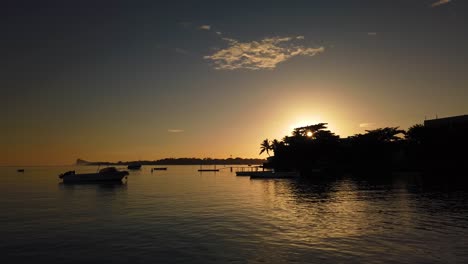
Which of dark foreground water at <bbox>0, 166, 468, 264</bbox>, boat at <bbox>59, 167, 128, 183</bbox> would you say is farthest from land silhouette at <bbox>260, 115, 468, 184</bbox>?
dark foreground water at <bbox>0, 166, 468, 264</bbox>

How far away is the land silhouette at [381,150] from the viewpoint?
4584 inches

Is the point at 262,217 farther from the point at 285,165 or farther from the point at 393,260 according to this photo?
the point at 285,165

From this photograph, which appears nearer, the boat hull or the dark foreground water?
the dark foreground water

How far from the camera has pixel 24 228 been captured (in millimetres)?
33281

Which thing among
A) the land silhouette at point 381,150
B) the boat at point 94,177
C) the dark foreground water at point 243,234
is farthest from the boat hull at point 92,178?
the land silhouette at point 381,150

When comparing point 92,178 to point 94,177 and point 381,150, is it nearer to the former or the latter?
point 94,177

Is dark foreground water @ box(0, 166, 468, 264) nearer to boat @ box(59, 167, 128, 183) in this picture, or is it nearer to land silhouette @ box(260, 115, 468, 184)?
boat @ box(59, 167, 128, 183)

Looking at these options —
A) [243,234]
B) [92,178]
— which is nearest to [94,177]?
[92,178]

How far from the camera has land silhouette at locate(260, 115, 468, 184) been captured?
116m

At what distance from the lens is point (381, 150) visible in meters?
140

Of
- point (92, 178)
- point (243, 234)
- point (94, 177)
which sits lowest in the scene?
point (243, 234)

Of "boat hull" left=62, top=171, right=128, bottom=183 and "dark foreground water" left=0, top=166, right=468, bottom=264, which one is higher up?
"boat hull" left=62, top=171, right=128, bottom=183

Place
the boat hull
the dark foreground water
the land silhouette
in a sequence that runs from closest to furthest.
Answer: the dark foreground water
the boat hull
the land silhouette

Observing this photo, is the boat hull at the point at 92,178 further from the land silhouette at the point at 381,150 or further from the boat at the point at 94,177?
the land silhouette at the point at 381,150
